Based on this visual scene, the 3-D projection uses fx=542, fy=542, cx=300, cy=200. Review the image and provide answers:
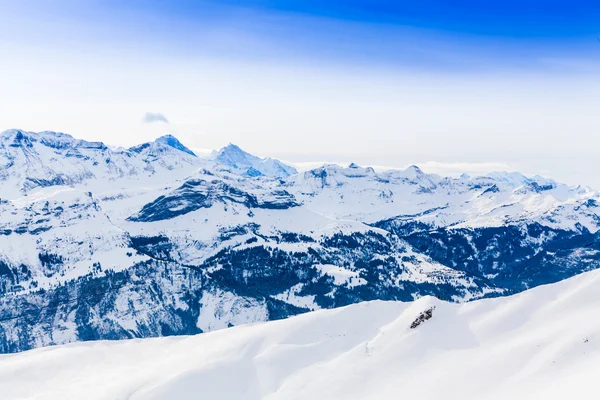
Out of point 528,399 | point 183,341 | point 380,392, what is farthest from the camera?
point 183,341

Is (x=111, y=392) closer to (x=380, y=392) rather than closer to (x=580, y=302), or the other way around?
(x=380, y=392)

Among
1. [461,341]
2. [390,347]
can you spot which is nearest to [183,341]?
[390,347]

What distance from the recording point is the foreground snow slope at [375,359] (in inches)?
2621

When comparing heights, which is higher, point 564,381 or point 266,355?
point 564,381

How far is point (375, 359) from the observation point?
81250mm

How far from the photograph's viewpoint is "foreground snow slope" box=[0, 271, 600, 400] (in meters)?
66.6

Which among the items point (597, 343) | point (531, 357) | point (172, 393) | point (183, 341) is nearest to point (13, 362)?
point (183, 341)

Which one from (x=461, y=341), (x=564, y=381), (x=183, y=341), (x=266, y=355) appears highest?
(x=564, y=381)

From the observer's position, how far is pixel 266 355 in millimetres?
89312

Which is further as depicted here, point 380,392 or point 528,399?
point 380,392

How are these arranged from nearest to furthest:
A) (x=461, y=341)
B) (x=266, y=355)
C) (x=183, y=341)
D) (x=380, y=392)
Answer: (x=380, y=392) < (x=461, y=341) < (x=266, y=355) < (x=183, y=341)

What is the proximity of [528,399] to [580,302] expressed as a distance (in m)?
32.2

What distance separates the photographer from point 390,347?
8388 cm

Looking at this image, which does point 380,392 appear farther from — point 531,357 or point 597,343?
point 597,343
